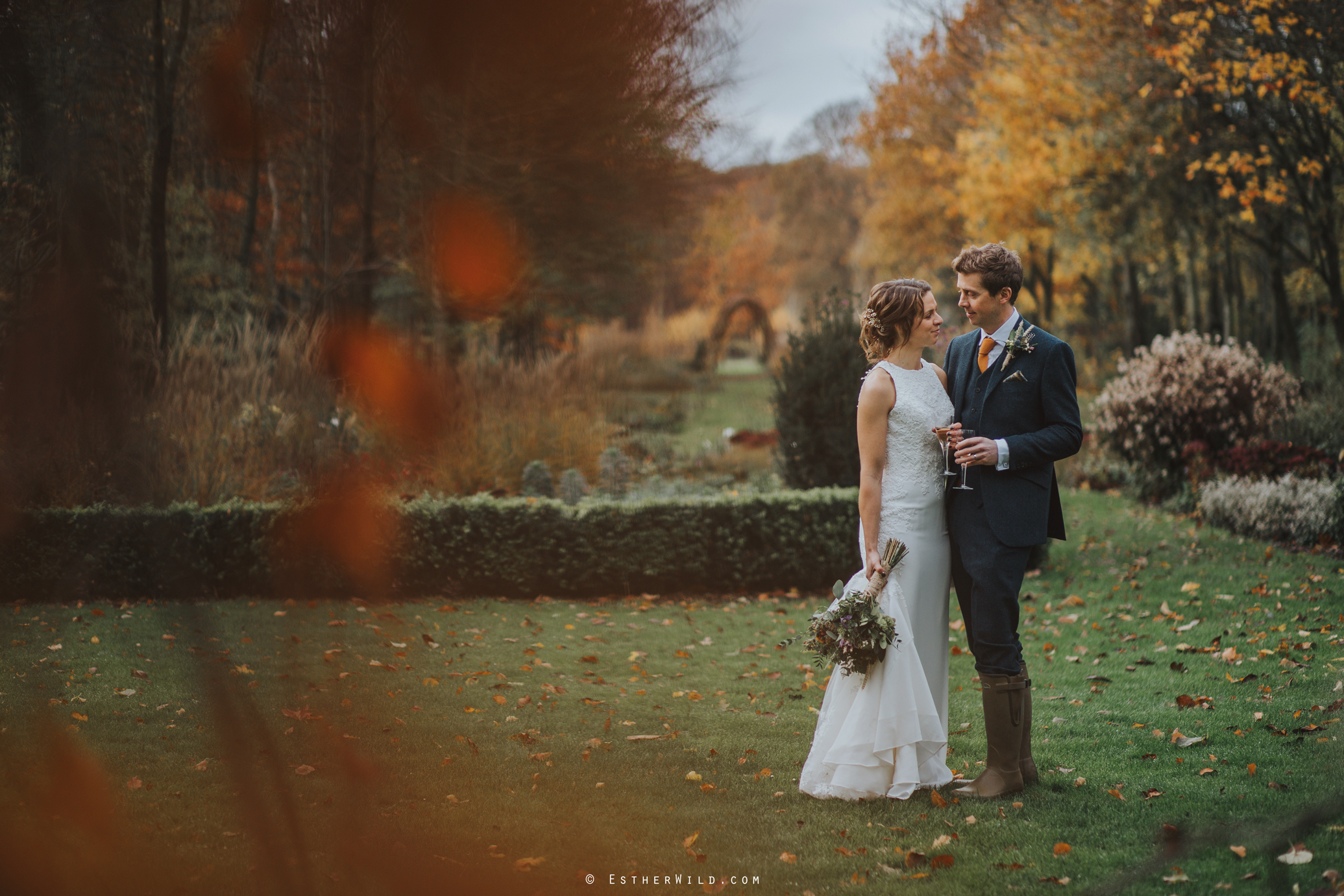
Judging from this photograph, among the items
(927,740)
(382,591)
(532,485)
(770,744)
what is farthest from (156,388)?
(927,740)

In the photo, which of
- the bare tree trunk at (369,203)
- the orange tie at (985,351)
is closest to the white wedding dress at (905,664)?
the orange tie at (985,351)

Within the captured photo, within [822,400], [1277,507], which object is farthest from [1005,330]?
[1277,507]

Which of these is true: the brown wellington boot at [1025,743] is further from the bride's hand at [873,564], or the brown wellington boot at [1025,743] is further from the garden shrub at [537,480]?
the garden shrub at [537,480]

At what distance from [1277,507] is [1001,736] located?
6.13 m

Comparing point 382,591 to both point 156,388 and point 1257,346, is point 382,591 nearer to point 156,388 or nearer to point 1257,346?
point 156,388

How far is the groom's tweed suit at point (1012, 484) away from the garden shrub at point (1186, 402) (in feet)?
25.4

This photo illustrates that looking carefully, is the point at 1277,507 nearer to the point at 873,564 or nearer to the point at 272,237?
the point at 873,564

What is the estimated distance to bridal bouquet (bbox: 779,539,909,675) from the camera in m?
3.54

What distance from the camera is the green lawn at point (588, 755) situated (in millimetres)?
3033

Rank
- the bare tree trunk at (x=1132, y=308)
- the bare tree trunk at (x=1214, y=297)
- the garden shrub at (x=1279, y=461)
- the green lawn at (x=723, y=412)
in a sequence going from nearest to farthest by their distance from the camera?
the garden shrub at (x=1279, y=461) < the bare tree trunk at (x=1214, y=297) < the green lawn at (x=723, y=412) < the bare tree trunk at (x=1132, y=308)

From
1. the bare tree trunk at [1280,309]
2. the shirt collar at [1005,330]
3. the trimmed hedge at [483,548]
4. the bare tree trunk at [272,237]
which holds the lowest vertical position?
the trimmed hedge at [483,548]

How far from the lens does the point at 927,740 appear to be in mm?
3643

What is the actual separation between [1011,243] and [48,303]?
738 inches

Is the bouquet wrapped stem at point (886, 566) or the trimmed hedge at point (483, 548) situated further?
the trimmed hedge at point (483, 548)
